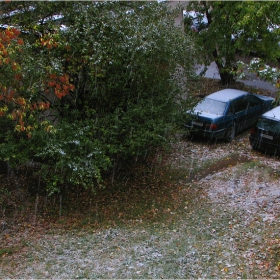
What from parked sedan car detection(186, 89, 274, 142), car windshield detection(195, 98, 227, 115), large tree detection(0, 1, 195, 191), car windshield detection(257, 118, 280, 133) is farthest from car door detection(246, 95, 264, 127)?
large tree detection(0, 1, 195, 191)

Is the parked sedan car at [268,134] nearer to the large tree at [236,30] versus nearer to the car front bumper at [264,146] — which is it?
the car front bumper at [264,146]

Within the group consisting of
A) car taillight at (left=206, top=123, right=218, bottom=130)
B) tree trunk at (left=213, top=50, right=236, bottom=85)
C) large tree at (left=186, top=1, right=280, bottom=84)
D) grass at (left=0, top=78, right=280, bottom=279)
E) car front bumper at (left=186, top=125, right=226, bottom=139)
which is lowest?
grass at (left=0, top=78, right=280, bottom=279)

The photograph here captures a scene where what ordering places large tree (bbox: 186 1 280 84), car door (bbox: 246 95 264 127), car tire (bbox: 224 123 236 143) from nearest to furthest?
car tire (bbox: 224 123 236 143), large tree (bbox: 186 1 280 84), car door (bbox: 246 95 264 127)

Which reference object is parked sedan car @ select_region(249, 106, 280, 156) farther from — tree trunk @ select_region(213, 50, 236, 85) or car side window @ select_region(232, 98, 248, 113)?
tree trunk @ select_region(213, 50, 236, 85)

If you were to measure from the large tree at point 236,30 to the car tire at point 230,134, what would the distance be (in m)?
3.23

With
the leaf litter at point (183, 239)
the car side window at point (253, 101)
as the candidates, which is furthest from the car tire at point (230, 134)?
the leaf litter at point (183, 239)

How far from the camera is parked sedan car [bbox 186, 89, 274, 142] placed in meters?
13.8

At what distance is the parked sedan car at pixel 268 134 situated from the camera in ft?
41.6

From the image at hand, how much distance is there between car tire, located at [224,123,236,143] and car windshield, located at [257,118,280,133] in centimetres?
146

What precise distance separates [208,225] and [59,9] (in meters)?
6.74

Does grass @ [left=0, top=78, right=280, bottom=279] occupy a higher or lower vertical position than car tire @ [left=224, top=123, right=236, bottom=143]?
lower

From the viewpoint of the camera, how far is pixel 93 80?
33.5 ft

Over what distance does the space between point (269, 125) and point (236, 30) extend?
5.09m

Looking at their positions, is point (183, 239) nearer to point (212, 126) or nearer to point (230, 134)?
point (212, 126)
